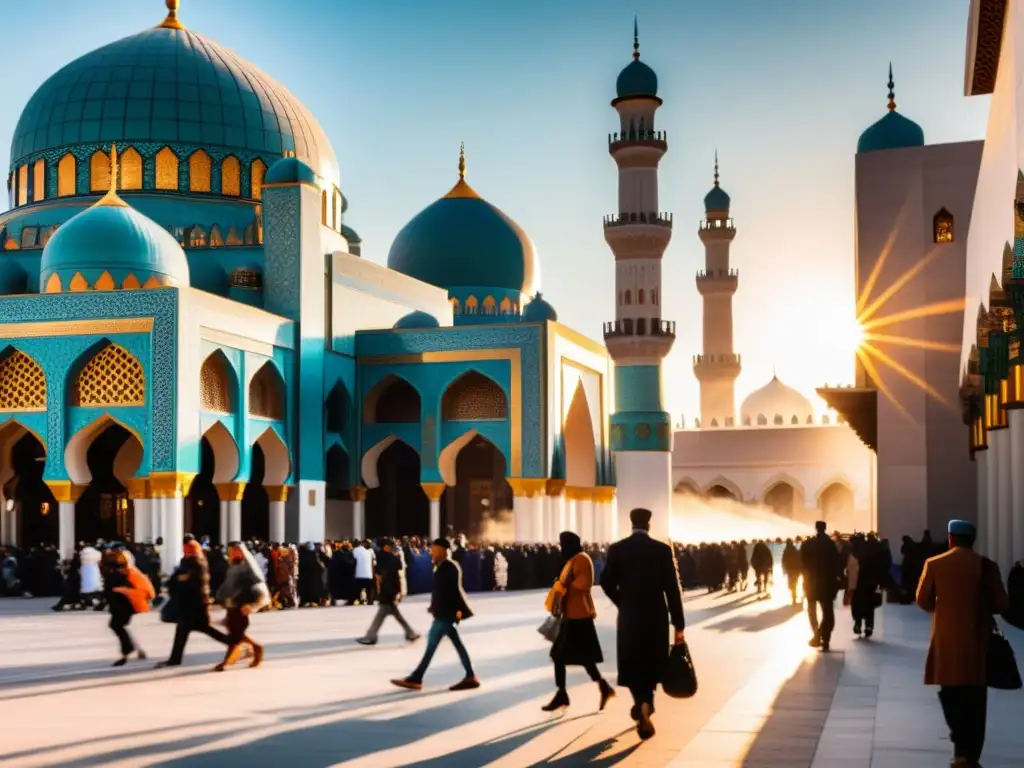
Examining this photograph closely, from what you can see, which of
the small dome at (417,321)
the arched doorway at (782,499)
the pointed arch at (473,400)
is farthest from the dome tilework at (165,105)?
the arched doorway at (782,499)

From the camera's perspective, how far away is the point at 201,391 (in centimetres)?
2198

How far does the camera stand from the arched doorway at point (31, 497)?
24.3 metres

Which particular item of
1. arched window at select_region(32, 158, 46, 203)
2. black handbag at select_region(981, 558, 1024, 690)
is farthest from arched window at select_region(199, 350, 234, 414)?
black handbag at select_region(981, 558, 1024, 690)

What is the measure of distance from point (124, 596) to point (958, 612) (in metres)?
5.68

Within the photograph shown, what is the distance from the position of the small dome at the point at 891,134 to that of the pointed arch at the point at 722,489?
15.5 m

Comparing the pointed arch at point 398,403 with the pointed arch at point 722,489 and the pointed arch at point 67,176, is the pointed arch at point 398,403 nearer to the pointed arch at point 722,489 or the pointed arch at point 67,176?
the pointed arch at point 67,176

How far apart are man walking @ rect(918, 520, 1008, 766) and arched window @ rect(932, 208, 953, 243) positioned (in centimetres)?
2021

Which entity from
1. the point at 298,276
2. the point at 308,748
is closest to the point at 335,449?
the point at 298,276

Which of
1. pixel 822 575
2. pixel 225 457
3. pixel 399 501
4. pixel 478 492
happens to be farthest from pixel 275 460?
pixel 822 575

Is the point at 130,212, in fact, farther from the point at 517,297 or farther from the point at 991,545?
the point at 991,545

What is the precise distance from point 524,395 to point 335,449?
11.8 ft

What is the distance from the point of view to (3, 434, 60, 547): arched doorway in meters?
24.3

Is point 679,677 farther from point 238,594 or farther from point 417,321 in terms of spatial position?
point 417,321

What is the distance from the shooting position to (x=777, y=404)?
163 ft
